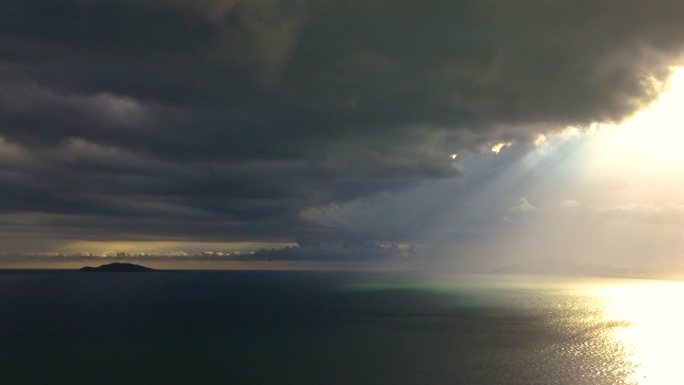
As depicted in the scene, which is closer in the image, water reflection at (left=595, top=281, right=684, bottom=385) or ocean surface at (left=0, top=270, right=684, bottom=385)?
ocean surface at (left=0, top=270, right=684, bottom=385)

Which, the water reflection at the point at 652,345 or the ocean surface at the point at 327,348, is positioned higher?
the ocean surface at the point at 327,348

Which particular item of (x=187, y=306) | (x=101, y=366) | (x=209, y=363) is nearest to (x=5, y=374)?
(x=101, y=366)

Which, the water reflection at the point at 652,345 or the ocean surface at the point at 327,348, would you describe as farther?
the water reflection at the point at 652,345

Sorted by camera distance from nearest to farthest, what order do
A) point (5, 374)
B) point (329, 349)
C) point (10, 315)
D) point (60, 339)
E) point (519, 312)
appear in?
point (5, 374), point (329, 349), point (60, 339), point (10, 315), point (519, 312)

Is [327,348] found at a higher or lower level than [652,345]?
higher

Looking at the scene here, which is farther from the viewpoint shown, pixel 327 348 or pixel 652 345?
pixel 652 345

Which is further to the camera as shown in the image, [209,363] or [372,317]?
[372,317]

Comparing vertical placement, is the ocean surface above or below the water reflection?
above

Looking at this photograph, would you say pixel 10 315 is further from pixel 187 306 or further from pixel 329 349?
pixel 329 349

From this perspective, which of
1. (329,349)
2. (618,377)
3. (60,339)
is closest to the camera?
(618,377)

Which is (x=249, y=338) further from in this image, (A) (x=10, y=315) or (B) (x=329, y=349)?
(A) (x=10, y=315)

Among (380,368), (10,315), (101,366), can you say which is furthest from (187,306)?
(380,368)
